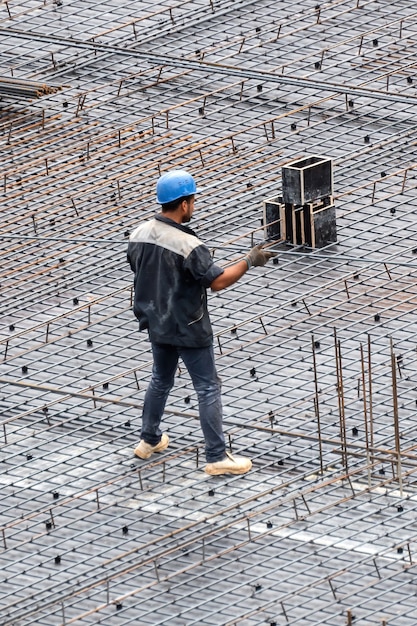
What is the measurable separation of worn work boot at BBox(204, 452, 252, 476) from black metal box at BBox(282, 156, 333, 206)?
305 centimetres

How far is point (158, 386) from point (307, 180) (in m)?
3.04

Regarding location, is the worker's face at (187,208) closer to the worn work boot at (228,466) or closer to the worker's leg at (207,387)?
the worker's leg at (207,387)

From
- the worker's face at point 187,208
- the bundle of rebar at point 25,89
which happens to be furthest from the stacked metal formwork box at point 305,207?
the bundle of rebar at point 25,89

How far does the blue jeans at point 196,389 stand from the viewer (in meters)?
17.1

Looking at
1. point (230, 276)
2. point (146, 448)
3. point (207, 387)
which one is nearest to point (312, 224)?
point (146, 448)

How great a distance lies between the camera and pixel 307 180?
19844 millimetres

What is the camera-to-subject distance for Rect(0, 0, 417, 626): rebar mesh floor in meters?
16.4

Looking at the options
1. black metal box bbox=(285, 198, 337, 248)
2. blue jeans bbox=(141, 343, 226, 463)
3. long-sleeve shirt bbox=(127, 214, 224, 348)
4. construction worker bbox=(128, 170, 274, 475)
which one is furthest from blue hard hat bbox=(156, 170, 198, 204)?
black metal box bbox=(285, 198, 337, 248)

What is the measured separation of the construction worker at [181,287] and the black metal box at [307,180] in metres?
2.81

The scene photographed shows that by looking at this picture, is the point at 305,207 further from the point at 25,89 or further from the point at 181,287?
the point at 25,89

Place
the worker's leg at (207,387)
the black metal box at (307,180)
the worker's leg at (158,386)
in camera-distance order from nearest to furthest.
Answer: the worker's leg at (207,387) → the worker's leg at (158,386) → the black metal box at (307,180)

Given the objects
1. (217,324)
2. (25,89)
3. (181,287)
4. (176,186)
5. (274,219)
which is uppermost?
(176,186)

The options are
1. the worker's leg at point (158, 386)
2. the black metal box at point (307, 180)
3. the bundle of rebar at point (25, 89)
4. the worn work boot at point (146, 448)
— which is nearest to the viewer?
the worker's leg at point (158, 386)

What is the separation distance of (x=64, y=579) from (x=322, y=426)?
2215mm
